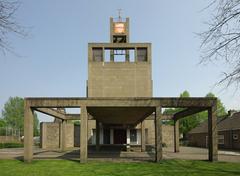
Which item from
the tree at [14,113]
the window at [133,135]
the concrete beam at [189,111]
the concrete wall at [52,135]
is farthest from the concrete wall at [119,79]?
the tree at [14,113]

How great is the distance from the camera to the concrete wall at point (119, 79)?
34656 millimetres

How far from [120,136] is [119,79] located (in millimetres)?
7279

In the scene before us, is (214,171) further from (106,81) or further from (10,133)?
(10,133)

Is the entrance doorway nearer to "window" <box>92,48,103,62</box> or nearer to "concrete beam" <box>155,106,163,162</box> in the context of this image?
"window" <box>92,48,103,62</box>

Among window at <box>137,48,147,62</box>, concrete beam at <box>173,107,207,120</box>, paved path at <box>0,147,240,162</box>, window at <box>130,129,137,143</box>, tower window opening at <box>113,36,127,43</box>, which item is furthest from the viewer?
tower window opening at <box>113,36,127,43</box>

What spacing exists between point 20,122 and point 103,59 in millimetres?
51995

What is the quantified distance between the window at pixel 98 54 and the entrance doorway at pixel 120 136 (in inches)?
367

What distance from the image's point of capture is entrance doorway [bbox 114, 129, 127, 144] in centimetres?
3434

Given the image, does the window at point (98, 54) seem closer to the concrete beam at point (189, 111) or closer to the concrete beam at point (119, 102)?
the concrete beam at point (189, 111)

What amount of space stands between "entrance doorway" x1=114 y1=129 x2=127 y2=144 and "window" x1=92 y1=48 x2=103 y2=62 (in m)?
9.33

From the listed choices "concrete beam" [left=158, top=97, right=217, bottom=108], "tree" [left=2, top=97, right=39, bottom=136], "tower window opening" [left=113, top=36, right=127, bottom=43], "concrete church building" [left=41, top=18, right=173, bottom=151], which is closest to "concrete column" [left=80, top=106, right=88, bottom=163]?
"concrete beam" [left=158, top=97, right=217, bottom=108]

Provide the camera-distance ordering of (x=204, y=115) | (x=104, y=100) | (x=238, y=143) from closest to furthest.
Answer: (x=104, y=100) < (x=238, y=143) < (x=204, y=115)

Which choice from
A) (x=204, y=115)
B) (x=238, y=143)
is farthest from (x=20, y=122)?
(x=238, y=143)

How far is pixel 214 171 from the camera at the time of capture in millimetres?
13648
